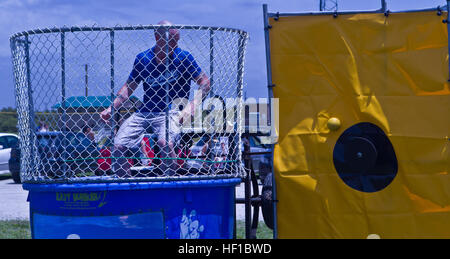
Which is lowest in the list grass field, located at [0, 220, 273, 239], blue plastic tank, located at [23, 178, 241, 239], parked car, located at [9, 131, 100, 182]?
grass field, located at [0, 220, 273, 239]

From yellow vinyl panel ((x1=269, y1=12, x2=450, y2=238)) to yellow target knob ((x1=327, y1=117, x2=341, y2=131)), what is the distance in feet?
0.15

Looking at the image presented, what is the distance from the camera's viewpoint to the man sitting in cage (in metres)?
5.24

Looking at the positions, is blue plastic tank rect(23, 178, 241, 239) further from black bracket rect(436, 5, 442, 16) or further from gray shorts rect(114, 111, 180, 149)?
black bracket rect(436, 5, 442, 16)

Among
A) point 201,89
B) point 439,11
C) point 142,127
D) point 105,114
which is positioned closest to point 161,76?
point 201,89

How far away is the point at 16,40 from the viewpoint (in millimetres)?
5492

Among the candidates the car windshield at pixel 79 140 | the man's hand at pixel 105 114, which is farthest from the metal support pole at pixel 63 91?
the man's hand at pixel 105 114

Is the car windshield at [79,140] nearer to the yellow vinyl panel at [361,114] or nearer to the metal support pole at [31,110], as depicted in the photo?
the metal support pole at [31,110]

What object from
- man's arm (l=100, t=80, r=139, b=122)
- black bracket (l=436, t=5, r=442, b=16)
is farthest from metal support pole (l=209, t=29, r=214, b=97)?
black bracket (l=436, t=5, r=442, b=16)

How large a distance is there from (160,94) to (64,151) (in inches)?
38.3

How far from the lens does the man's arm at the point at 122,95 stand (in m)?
5.36

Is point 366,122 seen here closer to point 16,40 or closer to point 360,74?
point 360,74
